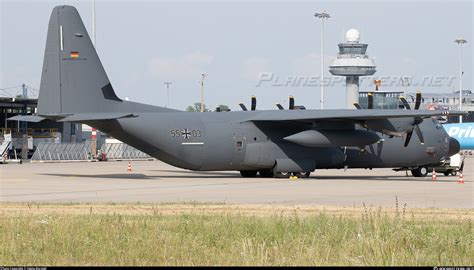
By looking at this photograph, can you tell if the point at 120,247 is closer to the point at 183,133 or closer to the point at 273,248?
the point at 273,248

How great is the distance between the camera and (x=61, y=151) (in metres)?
76.1

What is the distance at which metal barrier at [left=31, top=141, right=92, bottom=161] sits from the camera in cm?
7406

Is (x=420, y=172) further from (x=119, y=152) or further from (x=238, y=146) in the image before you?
(x=119, y=152)

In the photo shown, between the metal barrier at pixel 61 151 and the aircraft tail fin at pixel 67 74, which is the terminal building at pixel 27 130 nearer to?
the metal barrier at pixel 61 151

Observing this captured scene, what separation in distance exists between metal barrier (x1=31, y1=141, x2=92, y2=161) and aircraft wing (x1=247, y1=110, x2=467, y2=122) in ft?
112

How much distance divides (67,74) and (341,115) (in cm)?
1381

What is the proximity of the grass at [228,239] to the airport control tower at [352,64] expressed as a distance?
14527 cm

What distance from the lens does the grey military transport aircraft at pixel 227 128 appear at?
1609 inches

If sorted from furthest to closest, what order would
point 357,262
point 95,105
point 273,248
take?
1. point 95,105
2. point 273,248
3. point 357,262

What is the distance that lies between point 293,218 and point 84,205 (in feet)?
25.8

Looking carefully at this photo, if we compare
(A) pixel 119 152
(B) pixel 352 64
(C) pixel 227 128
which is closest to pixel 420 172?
(C) pixel 227 128

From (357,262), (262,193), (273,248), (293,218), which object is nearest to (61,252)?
(273,248)

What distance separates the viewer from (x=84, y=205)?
27000 millimetres

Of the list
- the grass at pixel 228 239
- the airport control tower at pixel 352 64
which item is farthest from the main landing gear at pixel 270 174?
the airport control tower at pixel 352 64
